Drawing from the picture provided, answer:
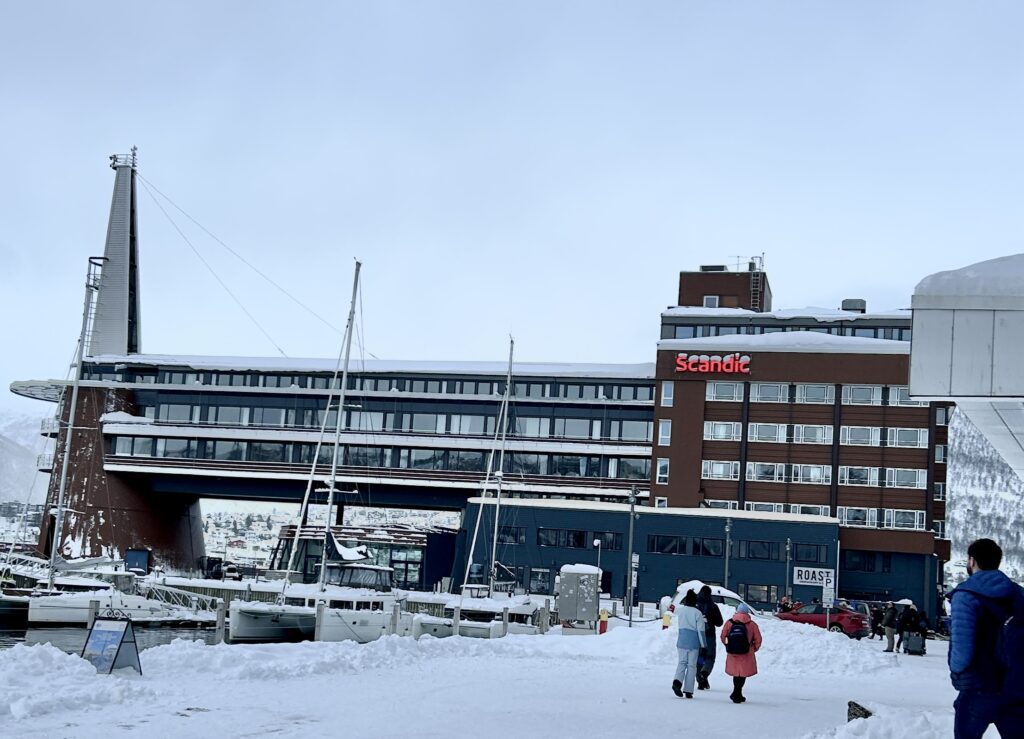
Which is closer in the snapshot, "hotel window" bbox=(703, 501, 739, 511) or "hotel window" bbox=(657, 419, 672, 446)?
"hotel window" bbox=(703, 501, 739, 511)

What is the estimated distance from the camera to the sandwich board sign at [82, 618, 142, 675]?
15562 mm

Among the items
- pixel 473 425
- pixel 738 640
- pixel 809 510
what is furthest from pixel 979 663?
pixel 473 425

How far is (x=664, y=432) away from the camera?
247ft

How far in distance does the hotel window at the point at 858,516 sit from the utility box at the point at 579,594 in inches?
1449

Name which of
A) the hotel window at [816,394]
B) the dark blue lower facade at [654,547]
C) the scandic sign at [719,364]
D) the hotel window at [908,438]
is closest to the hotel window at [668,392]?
the scandic sign at [719,364]

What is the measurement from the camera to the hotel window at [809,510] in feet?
237

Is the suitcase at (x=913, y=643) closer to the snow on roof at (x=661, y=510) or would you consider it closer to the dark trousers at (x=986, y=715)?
the dark trousers at (x=986, y=715)

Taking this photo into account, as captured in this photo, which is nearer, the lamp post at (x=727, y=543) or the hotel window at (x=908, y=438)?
the lamp post at (x=727, y=543)

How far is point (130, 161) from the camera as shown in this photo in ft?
312

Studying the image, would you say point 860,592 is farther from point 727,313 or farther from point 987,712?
point 987,712

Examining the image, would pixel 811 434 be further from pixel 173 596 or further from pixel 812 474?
pixel 173 596

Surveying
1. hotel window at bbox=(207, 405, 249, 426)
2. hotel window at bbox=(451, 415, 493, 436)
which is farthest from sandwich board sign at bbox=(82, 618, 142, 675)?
hotel window at bbox=(207, 405, 249, 426)

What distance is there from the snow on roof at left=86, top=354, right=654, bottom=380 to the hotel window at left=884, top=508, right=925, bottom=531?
18830 mm

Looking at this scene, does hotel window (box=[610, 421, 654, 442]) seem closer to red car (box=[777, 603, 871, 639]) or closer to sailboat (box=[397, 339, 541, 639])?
sailboat (box=[397, 339, 541, 639])
